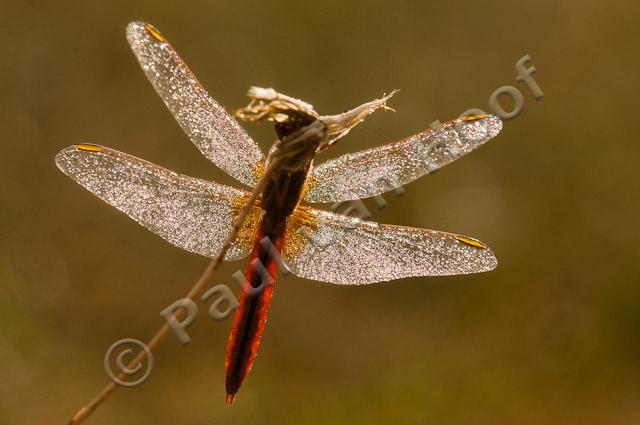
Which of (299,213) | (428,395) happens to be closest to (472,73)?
(428,395)

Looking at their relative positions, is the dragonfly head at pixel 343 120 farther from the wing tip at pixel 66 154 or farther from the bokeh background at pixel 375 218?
the bokeh background at pixel 375 218

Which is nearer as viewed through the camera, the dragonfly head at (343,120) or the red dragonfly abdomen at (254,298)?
the dragonfly head at (343,120)

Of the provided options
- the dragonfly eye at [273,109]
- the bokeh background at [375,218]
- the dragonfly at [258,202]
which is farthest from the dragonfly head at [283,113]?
the bokeh background at [375,218]

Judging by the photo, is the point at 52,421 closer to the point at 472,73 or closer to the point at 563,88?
the point at 472,73

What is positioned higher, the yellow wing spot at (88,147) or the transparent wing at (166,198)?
the yellow wing spot at (88,147)

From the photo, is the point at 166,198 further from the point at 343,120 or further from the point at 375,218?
the point at 375,218

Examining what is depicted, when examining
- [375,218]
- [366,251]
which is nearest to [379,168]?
[366,251]

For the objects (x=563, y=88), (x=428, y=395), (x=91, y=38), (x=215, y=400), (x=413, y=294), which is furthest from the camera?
(x=563, y=88)

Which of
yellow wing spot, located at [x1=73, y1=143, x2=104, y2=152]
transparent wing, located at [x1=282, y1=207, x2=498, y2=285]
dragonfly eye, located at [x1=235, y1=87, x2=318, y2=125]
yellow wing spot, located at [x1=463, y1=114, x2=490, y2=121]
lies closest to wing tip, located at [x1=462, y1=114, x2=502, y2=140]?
yellow wing spot, located at [x1=463, y1=114, x2=490, y2=121]
